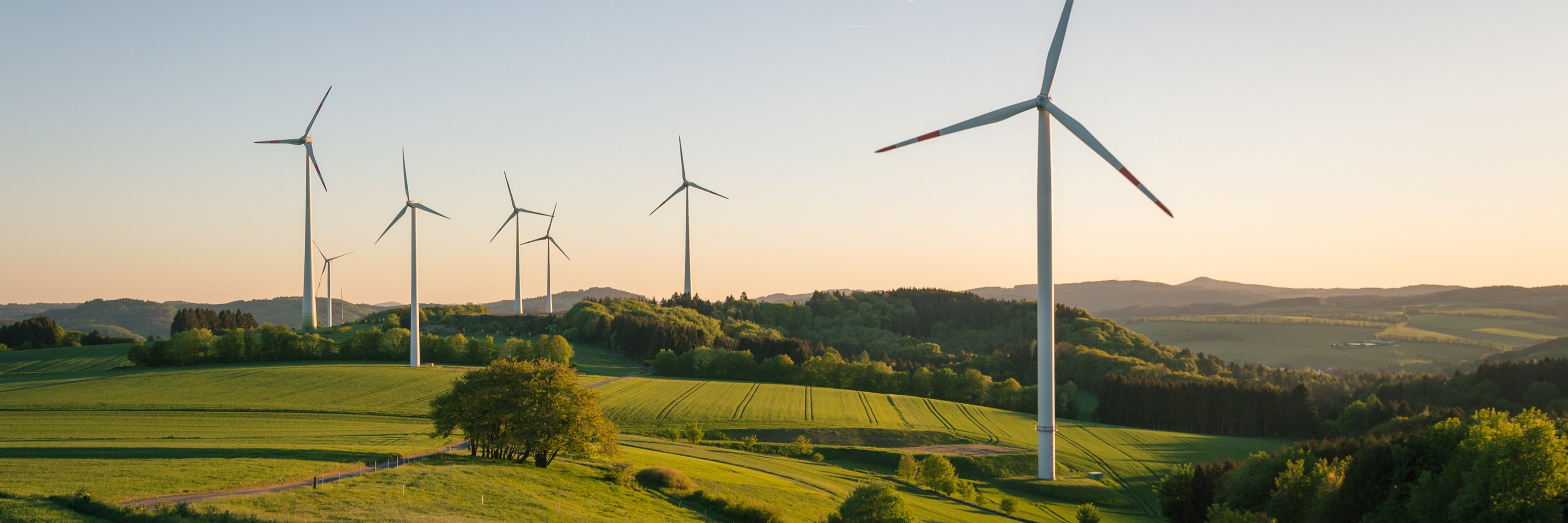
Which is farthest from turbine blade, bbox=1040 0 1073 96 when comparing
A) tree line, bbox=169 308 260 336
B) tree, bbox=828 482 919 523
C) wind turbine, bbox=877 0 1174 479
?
tree line, bbox=169 308 260 336

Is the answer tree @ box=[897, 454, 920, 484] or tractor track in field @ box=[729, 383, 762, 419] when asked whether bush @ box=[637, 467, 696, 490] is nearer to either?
tree @ box=[897, 454, 920, 484]

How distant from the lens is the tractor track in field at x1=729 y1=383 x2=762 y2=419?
115 m

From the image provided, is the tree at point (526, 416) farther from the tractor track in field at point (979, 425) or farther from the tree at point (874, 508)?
the tractor track in field at point (979, 425)

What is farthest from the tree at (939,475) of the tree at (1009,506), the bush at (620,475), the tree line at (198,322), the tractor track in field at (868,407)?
the tree line at (198,322)

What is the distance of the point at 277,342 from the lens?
149625 mm

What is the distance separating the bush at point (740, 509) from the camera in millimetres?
55688

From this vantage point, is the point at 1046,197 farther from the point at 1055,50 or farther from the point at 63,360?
the point at 63,360

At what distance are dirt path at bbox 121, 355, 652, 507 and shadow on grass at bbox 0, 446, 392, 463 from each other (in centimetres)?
161

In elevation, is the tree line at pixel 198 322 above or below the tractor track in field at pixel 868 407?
above

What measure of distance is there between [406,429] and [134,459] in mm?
34010

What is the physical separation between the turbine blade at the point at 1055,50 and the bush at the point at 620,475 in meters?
36.4

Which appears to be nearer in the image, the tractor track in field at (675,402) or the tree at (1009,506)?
the tree at (1009,506)

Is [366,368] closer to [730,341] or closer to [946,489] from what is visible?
[730,341]

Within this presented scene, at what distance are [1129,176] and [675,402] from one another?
256ft
